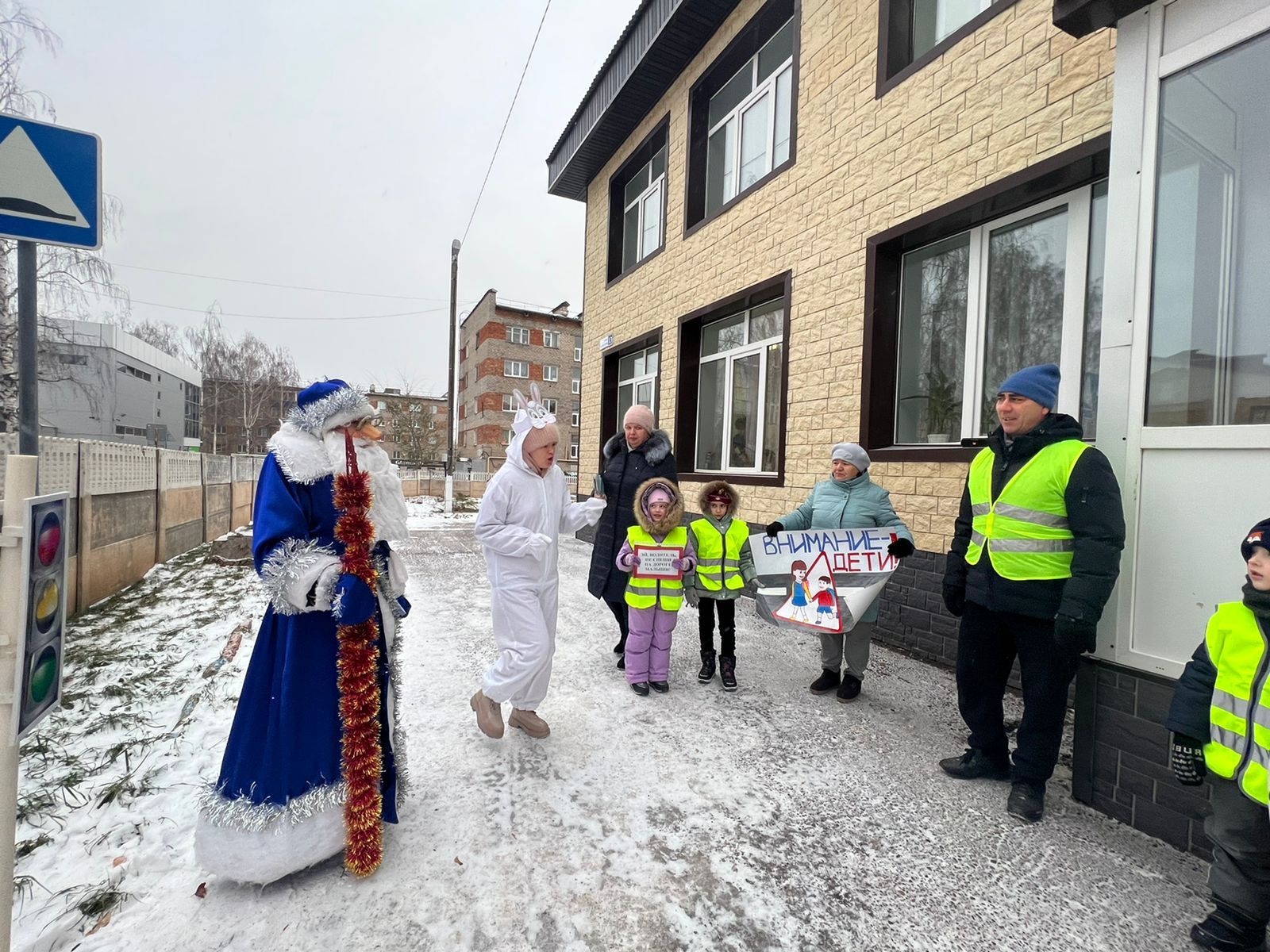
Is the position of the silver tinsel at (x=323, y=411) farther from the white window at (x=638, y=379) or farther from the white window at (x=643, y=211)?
the white window at (x=643, y=211)

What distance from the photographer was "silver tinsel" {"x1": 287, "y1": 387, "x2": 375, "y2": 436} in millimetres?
2074

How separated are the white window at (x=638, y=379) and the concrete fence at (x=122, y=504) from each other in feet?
20.8

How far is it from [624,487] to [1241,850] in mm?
3499

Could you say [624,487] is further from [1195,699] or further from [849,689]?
[1195,699]

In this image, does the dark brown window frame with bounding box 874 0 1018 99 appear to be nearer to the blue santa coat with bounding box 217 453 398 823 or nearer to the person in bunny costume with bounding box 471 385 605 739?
the person in bunny costume with bounding box 471 385 605 739

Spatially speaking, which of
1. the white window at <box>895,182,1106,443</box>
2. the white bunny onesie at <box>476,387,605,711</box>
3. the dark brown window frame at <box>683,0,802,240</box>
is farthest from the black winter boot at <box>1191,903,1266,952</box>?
the dark brown window frame at <box>683,0,802,240</box>

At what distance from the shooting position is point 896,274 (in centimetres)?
518

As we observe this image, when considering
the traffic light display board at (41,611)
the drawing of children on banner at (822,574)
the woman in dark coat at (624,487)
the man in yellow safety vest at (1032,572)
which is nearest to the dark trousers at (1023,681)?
the man in yellow safety vest at (1032,572)

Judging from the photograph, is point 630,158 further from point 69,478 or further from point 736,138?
point 69,478

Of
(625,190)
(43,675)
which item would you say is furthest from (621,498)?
(625,190)

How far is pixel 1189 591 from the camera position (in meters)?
2.34

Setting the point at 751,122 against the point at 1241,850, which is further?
the point at 751,122

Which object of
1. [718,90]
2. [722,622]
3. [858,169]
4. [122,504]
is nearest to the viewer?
[722,622]

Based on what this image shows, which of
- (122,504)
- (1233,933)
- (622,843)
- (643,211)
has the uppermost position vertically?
(643,211)
